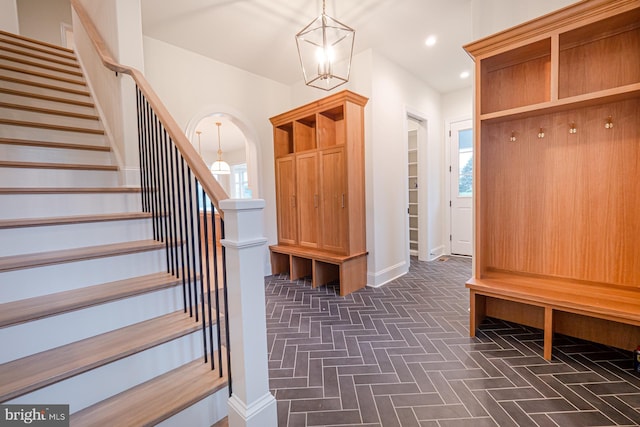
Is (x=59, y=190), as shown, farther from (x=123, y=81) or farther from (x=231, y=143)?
(x=231, y=143)

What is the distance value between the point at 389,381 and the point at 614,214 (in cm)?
215

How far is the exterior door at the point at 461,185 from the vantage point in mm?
5227

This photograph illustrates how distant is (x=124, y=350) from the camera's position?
139 centimetres

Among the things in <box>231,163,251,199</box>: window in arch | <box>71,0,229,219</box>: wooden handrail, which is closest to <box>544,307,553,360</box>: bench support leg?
<box>71,0,229,219</box>: wooden handrail

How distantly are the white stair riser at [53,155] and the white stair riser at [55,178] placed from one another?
0.24m

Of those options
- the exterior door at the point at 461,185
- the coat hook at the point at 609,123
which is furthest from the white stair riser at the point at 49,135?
the exterior door at the point at 461,185

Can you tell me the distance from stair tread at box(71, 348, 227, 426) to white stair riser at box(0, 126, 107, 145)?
2.34 meters

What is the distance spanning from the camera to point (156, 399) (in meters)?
1.36

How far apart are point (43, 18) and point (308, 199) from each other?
5331mm

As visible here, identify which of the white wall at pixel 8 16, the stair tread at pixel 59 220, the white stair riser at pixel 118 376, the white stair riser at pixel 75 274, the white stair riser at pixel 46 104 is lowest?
the white stair riser at pixel 118 376

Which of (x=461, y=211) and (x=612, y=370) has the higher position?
(x=461, y=211)

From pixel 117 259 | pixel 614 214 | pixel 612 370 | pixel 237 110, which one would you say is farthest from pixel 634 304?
pixel 237 110

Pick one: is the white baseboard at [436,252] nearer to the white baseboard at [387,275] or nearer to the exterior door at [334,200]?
the white baseboard at [387,275]

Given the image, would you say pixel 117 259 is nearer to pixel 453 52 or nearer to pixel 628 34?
pixel 628 34
